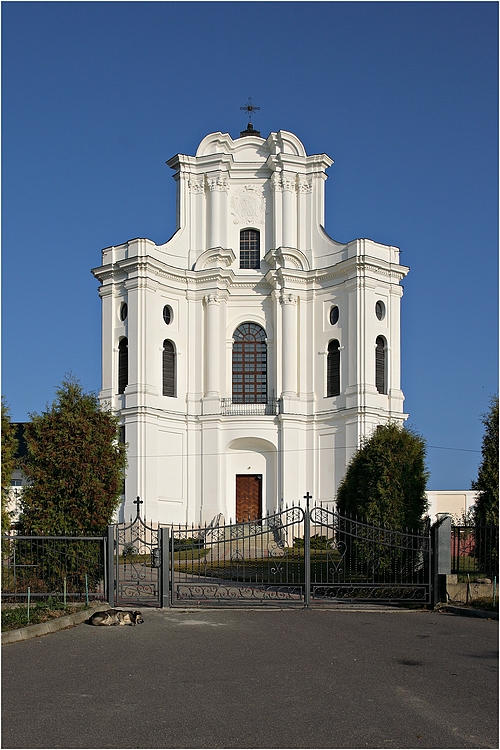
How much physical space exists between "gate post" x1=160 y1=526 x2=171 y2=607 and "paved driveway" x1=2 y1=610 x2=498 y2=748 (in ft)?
9.46

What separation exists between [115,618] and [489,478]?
7.65m

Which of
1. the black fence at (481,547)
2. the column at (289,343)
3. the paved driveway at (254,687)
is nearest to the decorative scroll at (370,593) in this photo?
the black fence at (481,547)

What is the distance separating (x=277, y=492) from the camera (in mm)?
47688

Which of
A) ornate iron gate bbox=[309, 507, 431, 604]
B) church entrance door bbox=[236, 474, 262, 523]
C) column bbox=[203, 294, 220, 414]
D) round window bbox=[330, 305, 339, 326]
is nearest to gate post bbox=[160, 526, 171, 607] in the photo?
ornate iron gate bbox=[309, 507, 431, 604]

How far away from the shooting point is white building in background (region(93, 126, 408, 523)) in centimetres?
4666

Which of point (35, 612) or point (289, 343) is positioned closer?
point (35, 612)

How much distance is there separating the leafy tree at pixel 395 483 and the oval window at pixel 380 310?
25.5m

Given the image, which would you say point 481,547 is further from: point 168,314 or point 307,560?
point 168,314

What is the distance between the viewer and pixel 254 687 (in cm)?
975

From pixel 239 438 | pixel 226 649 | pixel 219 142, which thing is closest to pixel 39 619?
pixel 226 649

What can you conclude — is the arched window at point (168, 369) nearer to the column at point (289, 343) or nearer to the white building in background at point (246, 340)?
the white building in background at point (246, 340)

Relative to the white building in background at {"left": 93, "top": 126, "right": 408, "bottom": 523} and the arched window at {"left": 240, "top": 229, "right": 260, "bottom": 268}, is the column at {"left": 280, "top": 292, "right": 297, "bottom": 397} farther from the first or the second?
the arched window at {"left": 240, "top": 229, "right": 260, "bottom": 268}

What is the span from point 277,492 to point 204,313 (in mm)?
10123

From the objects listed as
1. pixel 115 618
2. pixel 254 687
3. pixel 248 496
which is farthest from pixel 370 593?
pixel 248 496
